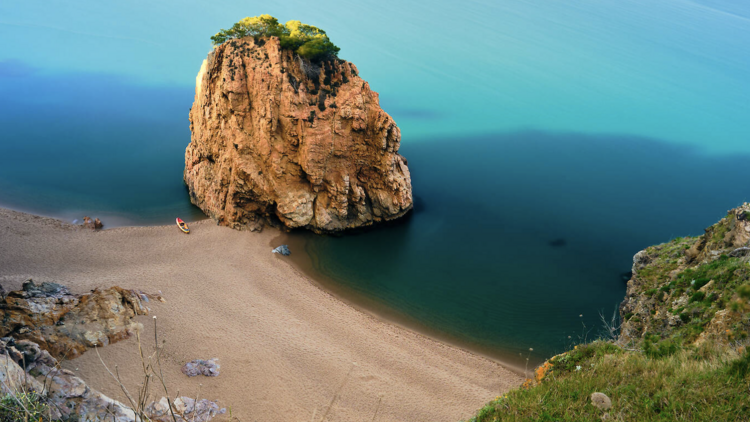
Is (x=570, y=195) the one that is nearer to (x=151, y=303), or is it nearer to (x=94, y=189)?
(x=151, y=303)

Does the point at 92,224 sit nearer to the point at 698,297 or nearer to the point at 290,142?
the point at 290,142

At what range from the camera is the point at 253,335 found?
25422mm

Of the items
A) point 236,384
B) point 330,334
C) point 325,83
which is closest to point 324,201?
point 325,83

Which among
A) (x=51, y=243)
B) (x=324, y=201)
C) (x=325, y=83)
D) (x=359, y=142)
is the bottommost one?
(x=51, y=243)

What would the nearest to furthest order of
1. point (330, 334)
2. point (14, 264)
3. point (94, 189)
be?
1. point (330, 334)
2. point (14, 264)
3. point (94, 189)

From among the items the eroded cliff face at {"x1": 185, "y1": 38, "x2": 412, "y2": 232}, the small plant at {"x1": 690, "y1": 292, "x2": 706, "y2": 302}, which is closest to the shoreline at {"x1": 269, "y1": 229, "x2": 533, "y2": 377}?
the eroded cliff face at {"x1": 185, "y1": 38, "x2": 412, "y2": 232}

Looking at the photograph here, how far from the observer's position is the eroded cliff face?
33.7 meters

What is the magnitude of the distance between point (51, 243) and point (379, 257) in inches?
Answer: 891

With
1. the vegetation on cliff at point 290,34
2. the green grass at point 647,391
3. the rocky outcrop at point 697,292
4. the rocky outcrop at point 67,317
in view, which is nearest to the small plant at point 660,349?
the green grass at point 647,391

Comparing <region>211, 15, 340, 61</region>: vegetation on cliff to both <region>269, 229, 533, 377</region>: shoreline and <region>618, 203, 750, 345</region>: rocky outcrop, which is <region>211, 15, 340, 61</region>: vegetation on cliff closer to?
<region>269, 229, 533, 377</region>: shoreline

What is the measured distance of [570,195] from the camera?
43.5 meters

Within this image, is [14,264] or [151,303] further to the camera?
[14,264]

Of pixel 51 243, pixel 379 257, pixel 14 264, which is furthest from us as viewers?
pixel 379 257

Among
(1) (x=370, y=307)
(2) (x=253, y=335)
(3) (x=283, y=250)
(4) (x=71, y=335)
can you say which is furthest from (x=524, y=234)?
(4) (x=71, y=335)
